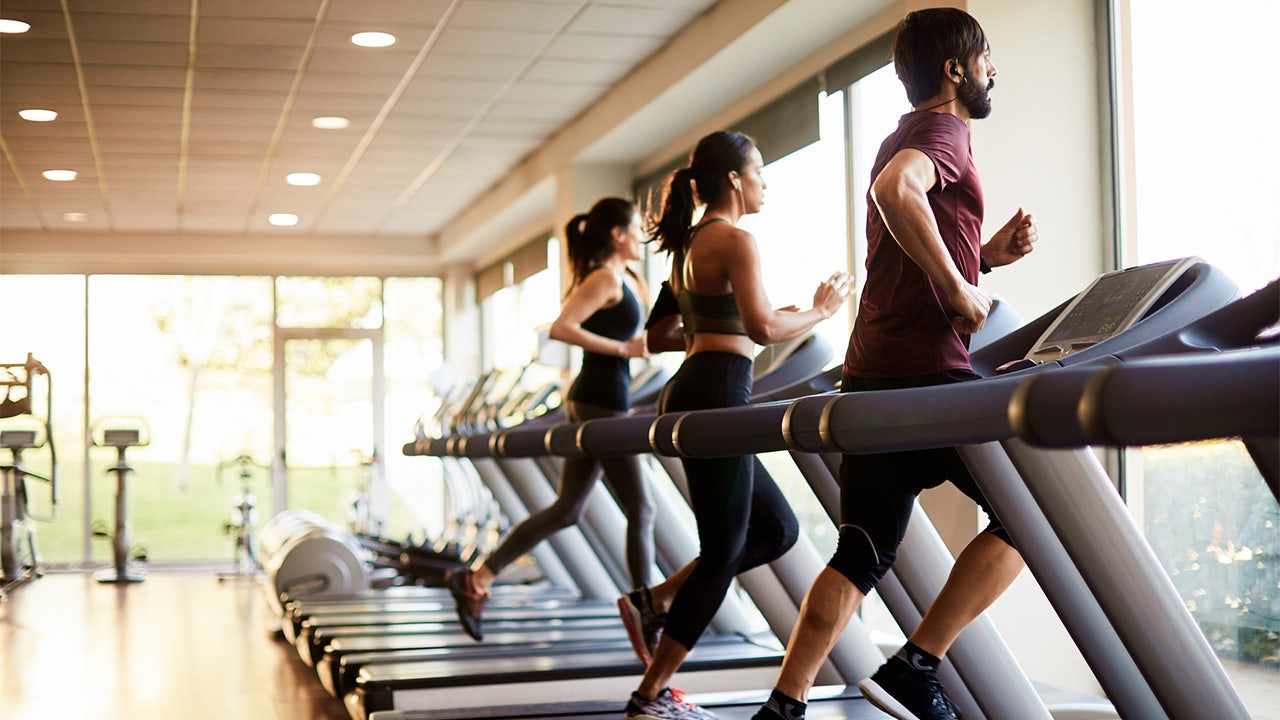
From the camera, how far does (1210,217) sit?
3.39 meters

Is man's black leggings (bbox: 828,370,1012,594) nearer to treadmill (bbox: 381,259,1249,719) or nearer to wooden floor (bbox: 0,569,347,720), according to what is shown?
treadmill (bbox: 381,259,1249,719)

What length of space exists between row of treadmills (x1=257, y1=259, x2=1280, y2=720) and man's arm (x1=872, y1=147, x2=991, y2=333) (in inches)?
4.5

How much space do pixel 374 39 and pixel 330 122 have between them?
149 cm

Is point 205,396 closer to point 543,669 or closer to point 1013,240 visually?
point 543,669

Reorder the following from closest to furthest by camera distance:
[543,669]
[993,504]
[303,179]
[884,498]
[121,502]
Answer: [993,504], [884,498], [543,669], [303,179], [121,502]

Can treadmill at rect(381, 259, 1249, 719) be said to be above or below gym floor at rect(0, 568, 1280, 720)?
above

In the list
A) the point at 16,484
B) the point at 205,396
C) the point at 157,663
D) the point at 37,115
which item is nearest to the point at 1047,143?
the point at 157,663

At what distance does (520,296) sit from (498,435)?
634cm

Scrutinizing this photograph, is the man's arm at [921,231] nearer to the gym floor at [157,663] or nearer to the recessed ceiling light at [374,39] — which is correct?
the gym floor at [157,663]

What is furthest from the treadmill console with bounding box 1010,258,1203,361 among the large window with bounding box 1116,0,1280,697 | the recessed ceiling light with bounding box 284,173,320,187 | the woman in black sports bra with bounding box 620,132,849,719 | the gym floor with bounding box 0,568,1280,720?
the recessed ceiling light with bounding box 284,173,320,187

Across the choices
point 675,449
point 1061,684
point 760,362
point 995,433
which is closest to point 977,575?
point 675,449

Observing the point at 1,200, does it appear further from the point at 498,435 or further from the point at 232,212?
the point at 498,435

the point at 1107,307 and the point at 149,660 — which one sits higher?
the point at 1107,307

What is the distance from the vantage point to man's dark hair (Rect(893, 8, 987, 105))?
6.72 feet
